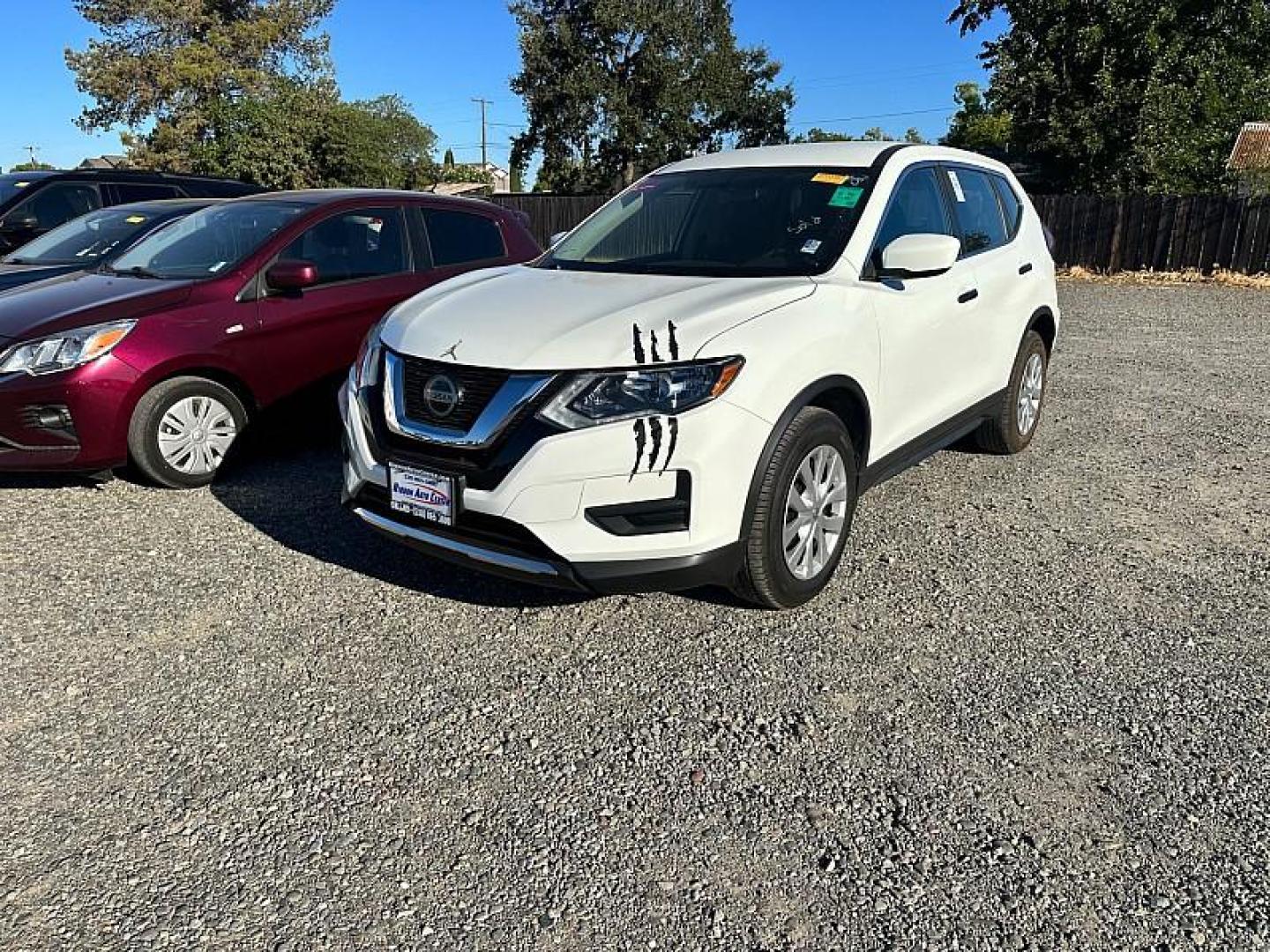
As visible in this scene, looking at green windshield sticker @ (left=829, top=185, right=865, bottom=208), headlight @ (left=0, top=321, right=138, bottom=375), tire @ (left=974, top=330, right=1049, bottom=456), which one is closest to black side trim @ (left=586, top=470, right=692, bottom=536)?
green windshield sticker @ (left=829, top=185, right=865, bottom=208)

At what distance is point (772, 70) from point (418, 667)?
42.2m

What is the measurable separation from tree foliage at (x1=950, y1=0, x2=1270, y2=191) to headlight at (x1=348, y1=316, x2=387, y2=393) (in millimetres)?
22872

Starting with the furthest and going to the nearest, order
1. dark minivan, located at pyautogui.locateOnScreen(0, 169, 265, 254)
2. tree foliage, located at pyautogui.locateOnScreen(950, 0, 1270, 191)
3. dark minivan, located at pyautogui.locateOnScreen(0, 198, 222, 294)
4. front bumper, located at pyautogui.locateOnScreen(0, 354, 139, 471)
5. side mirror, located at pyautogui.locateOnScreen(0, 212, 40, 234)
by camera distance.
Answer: tree foliage, located at pyautogui.locateOnScreen(950, 0, 1270, 191), dark minivan, located at pyautogui.locateOnScreen(0, 169, 265, 254), side mirror, located at pyautogui.locateOnScreen(0, 212, 40, 234), dark minivan, located at pyautogui.locateOnScreen(0, 198, 222, 294), front bumper, located at pyautogui.locateOnScreen(0, 354, 139, 471)

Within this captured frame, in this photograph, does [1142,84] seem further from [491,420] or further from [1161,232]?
[491,420]

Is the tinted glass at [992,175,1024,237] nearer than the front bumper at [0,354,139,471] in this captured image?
No

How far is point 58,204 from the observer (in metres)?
9.59

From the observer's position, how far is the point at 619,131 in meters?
38.0

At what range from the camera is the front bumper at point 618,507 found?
313 cm

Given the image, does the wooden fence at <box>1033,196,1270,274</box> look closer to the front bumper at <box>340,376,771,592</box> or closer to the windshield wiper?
the windshield wiper

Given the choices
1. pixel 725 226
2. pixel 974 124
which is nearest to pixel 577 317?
pixel 725 226

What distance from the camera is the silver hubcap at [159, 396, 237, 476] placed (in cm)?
508

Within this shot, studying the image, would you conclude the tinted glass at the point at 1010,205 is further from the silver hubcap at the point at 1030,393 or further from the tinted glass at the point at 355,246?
the tinted glass at the point at 355,246

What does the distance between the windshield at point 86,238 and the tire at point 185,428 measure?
2645mm

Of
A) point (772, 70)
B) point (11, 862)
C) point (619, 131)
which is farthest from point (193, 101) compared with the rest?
point (11, 862)
